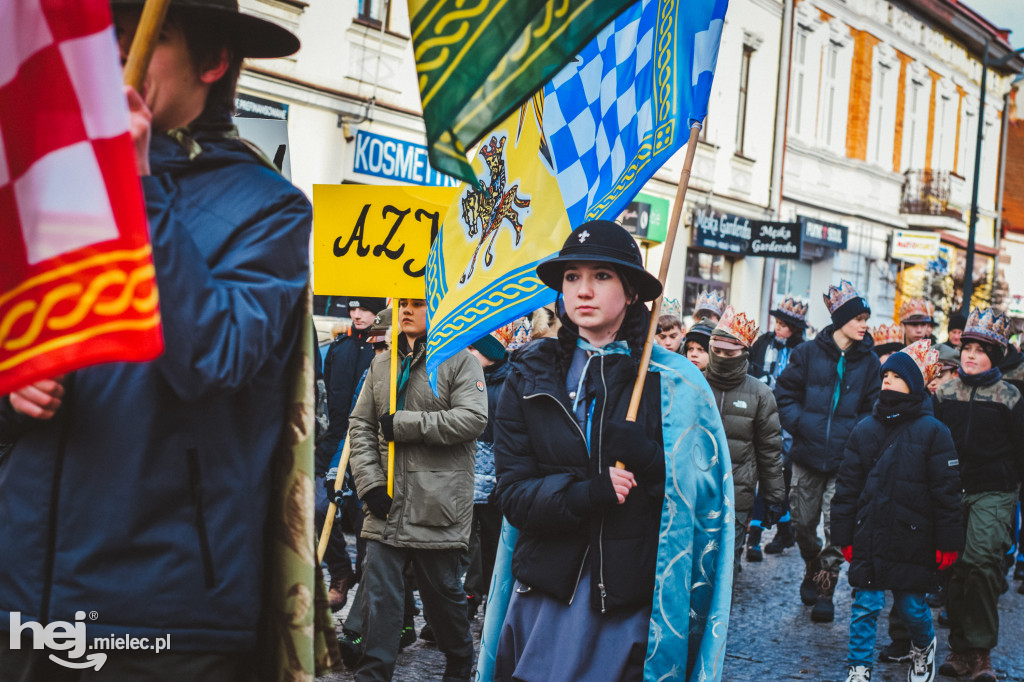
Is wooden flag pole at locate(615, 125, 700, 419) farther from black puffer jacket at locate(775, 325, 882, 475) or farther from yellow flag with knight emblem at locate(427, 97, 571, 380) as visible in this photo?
black puffer jacket at locate(775, 325, 882, 475)

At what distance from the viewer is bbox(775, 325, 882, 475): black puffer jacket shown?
848cm

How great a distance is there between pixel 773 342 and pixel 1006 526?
4650 millimetres

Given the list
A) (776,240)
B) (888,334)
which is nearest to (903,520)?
(888,334)

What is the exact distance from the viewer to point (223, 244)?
182 centimetres

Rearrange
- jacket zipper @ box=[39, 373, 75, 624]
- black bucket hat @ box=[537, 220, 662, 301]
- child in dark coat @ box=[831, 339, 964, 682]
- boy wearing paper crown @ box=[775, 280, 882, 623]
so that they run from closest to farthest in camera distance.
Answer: jacket zipper @ box=[39, 373, 75, 624]
black bucket hat @ box=[537, 220, 662, 301]
child in dark coat @ box=[831, 339, 964, 682]
boy wearing paper crown @ box=[775, 280, 882, 623]

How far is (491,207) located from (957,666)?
182 inches

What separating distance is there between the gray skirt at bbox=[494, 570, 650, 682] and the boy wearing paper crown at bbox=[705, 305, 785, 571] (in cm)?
410

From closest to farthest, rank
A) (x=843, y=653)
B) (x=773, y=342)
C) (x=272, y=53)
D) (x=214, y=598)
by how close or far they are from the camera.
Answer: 1. (x=214, y=598)
2. (x=272, y=53)
3. (x=843, y=653)
4. (x=773, y=342)

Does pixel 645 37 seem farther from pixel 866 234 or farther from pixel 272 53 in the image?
pixel 866 234

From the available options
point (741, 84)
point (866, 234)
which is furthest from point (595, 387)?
point (866, 234)

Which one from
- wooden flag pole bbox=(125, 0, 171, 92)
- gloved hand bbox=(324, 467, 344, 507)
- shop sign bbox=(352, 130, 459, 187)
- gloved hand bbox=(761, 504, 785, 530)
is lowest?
gloved hand bbox=(761, 504, 785, 530)

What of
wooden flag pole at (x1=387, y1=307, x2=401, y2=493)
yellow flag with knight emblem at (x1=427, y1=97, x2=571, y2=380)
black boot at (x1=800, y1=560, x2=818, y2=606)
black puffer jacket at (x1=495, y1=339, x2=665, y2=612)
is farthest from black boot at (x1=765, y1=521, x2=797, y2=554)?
black puffer jacket at (x1=495, y1=339, x2=665, y2=612)

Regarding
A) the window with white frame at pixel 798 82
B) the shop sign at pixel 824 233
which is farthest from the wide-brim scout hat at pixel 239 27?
the window with white frame at pixel 798 82

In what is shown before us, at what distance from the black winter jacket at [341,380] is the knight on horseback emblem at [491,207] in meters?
3.69
